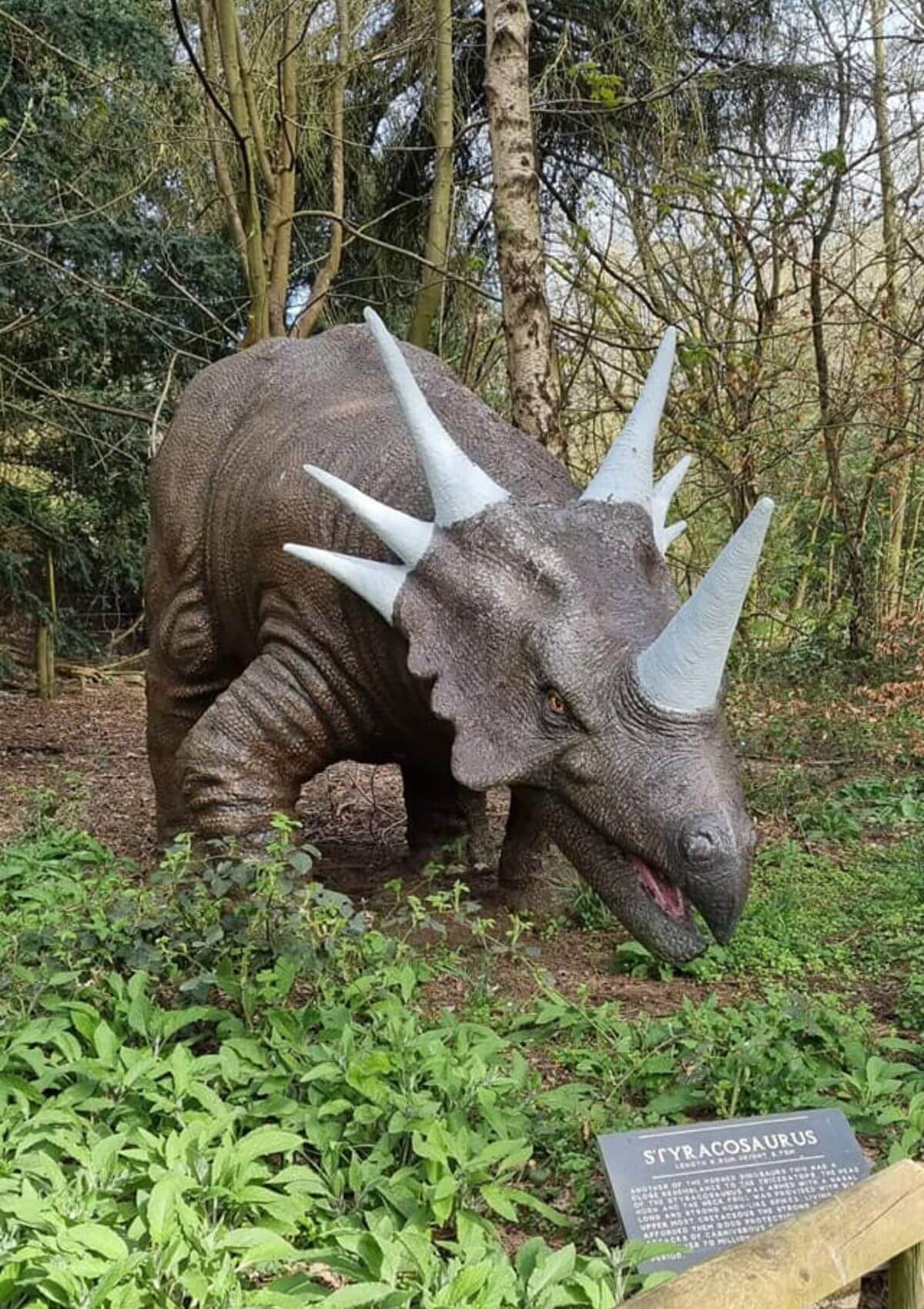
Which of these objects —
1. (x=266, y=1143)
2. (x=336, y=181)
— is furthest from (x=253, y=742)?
(x=336, y=181)

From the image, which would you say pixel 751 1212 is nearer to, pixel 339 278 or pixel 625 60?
pixel 625 60

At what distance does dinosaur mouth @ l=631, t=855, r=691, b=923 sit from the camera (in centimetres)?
279

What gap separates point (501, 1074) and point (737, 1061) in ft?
1.68

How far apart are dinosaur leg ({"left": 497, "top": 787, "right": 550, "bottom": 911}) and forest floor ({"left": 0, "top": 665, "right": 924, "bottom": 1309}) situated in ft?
Answer: 0.19

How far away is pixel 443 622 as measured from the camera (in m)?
3.19

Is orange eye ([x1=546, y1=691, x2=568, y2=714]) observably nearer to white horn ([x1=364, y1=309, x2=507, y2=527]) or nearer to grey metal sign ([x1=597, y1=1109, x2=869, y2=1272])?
white horn ([x1=364, y1=309, x2=507, y2=527])

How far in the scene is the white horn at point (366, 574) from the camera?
3.25 meters

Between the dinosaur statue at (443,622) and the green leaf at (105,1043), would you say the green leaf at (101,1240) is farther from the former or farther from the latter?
the dinosaur statue at (443,622)

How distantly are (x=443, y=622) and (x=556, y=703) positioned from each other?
1.29 feet

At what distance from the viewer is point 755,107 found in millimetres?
8727

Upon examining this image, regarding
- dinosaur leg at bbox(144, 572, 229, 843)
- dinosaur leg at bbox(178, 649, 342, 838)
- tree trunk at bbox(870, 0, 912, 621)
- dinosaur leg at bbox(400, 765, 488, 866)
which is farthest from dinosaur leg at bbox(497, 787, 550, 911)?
tree trunk at bbox(870, 0, 912, 621)

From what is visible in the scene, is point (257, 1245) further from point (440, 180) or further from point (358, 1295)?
point (440, 180)

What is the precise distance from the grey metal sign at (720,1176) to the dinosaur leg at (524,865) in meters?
1.74

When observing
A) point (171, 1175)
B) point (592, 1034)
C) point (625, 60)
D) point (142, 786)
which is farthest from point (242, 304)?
point (171, 1175)
